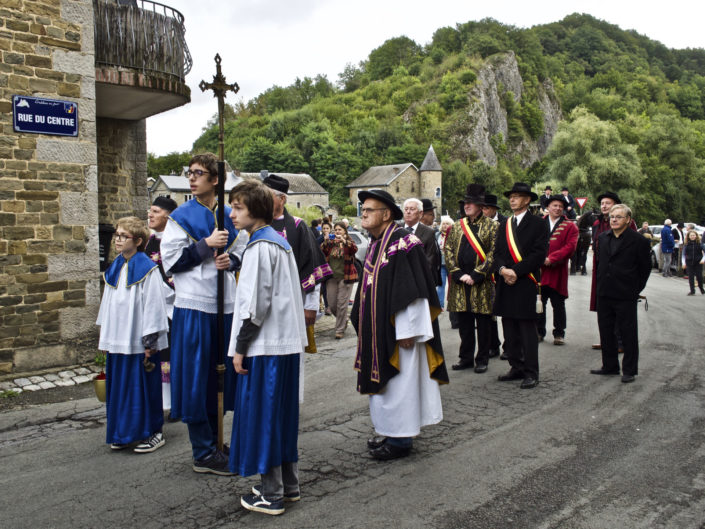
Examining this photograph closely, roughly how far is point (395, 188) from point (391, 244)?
6965 cm

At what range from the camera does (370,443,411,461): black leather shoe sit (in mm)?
4656

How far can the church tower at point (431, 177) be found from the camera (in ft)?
248

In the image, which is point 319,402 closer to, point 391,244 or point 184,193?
point 391,244

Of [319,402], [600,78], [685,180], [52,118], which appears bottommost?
[319,402]

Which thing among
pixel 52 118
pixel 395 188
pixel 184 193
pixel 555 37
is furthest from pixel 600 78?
pixel 52 118

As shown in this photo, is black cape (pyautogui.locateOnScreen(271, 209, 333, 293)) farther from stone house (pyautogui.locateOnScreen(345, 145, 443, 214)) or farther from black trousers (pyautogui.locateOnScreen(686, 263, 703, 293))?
stone house (pyautogui.locateOnScreen(345, 145, 443, 214))

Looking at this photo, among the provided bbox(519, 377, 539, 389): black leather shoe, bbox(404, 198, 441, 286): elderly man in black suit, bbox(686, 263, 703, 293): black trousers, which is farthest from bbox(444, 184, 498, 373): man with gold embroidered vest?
bbox(686, 263, 703, 293): black trousers

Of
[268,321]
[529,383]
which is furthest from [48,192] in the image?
[529,383]

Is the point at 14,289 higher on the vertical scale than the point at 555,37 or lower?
lower

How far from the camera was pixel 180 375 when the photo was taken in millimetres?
4332

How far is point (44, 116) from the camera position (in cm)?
783

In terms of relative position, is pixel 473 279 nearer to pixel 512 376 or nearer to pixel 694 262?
pixel 512 376

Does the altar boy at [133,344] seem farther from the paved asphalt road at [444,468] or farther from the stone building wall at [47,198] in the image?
the stone building wall at [47,198]

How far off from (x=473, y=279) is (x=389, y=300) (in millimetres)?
2949
